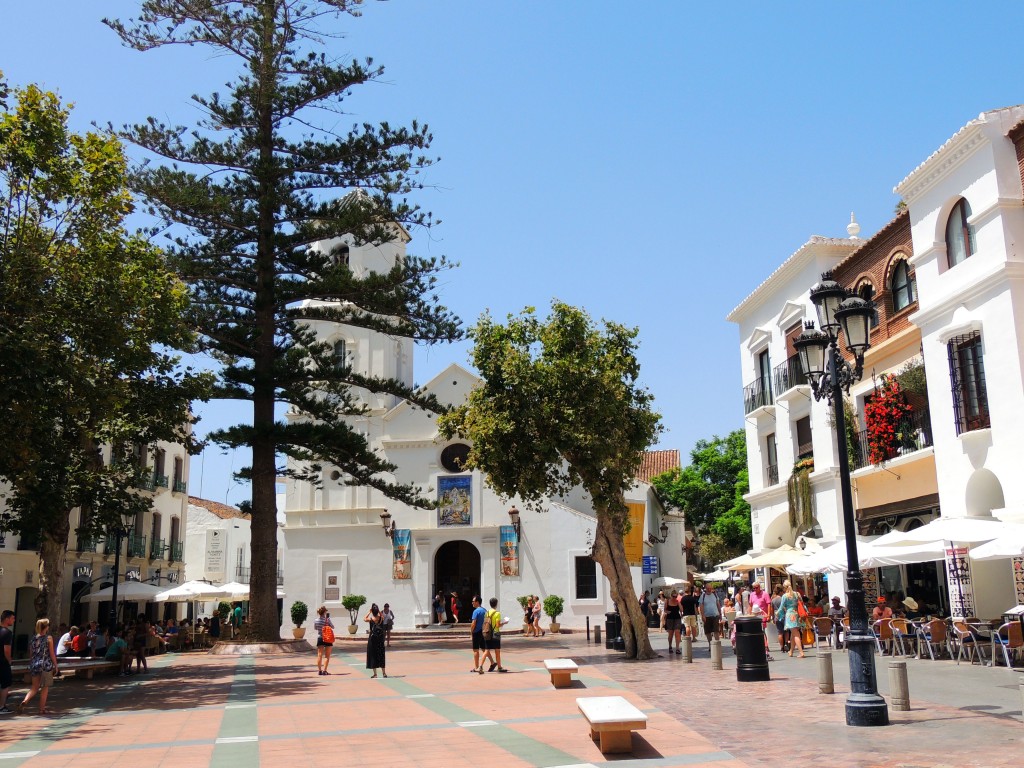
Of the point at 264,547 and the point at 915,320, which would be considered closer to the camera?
the point at 915,320

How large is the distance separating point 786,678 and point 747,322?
694 inches

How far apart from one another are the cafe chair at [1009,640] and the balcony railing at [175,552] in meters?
33.4

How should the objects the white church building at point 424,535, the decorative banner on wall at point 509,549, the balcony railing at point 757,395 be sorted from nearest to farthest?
1. the balcony railing at point 757,395
2. the white church building at point 424,535
3. the decorative banner on wall at point 509,549

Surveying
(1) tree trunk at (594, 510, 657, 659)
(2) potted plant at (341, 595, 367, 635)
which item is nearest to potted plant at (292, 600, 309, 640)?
(2) potted plant at (341, 595, 367, 635)

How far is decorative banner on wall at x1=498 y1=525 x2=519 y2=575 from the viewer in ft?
116

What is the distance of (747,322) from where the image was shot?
3122 centimetres

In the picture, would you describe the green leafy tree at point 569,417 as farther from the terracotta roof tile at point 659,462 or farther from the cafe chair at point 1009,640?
the terracotta roof tile at point 659,462

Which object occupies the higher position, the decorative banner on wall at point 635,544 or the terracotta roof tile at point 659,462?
the terracotta roof tile at point 659,462

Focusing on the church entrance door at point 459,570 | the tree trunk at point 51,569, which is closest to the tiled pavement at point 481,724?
the tree trunk at point 51,569

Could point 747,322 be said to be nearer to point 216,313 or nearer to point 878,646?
point 878,646

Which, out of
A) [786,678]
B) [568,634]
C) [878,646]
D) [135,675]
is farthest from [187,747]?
[568,634]

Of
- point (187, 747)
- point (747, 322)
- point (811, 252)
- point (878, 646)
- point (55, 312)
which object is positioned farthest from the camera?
point (747, 322)

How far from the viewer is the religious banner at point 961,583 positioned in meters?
18.9

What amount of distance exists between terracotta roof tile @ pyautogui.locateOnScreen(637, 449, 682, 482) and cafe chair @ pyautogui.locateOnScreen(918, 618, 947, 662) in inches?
1522
